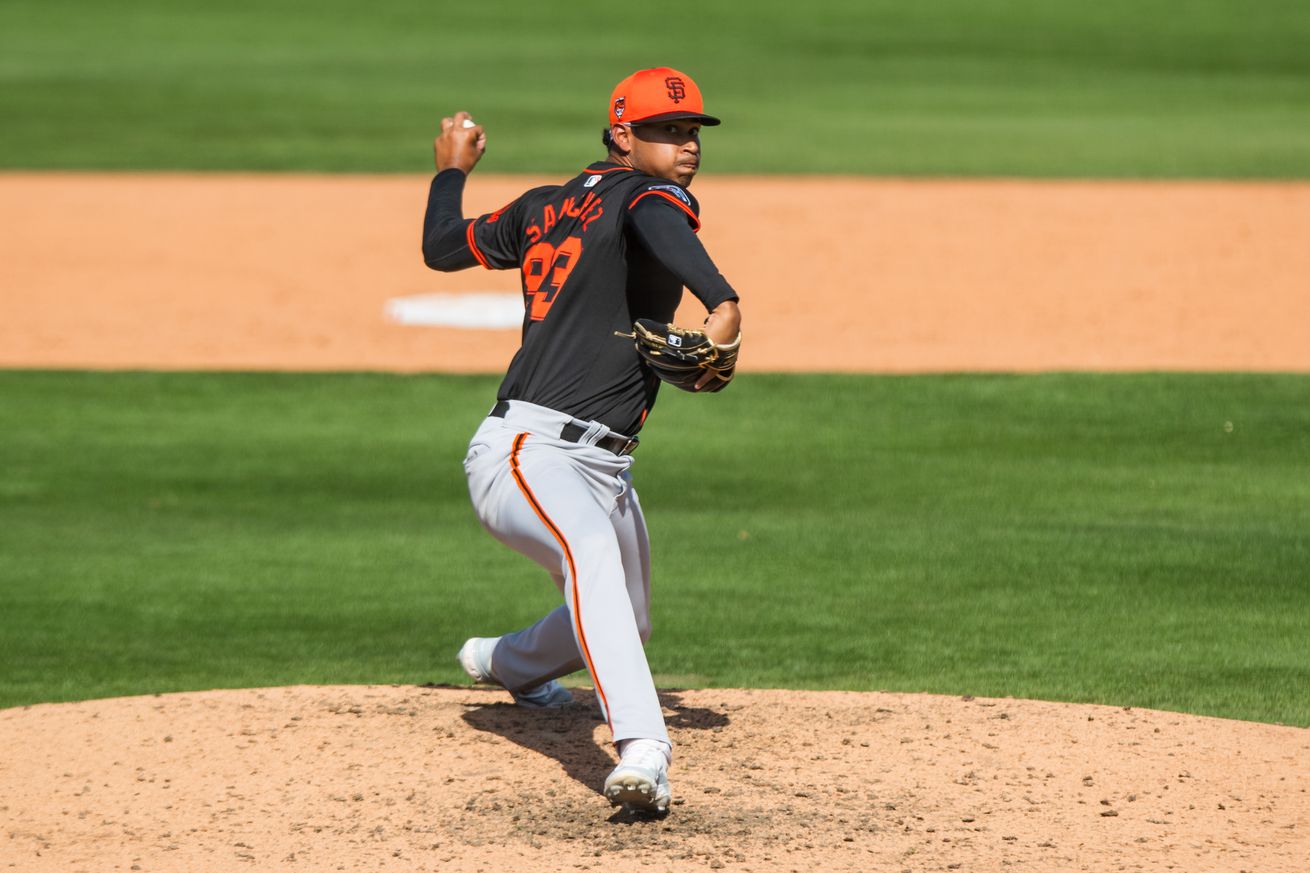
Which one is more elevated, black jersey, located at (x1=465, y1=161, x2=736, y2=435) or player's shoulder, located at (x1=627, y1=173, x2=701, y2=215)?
player's shoulder, located at (x1=627, y1=173, x2=701, y2=215)

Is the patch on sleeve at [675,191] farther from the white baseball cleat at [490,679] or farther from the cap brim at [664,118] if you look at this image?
the white baseball cleat at [490,679]

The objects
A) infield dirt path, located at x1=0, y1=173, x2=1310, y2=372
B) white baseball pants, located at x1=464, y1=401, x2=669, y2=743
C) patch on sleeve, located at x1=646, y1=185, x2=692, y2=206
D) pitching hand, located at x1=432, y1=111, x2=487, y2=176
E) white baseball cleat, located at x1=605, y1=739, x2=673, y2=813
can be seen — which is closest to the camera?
white baseball cleat, located at x1=605, y1=739, x2=673, y2=813

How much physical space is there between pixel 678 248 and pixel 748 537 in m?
4.02

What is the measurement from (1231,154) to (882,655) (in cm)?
1531

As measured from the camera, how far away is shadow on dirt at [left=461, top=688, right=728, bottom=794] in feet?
18.1

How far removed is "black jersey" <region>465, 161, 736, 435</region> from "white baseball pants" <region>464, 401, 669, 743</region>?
3.0 inches

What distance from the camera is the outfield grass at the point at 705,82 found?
21172 millimetres

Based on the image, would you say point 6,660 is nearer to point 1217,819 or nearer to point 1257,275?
point 1217,819

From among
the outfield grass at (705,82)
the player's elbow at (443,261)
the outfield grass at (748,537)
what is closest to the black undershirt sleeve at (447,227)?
the player's elbow at (443,261)

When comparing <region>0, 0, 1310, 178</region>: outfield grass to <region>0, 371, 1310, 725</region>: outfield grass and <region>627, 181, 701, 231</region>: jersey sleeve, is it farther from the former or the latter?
<region>627, 181, 701, 231</region>: jersey sleeve

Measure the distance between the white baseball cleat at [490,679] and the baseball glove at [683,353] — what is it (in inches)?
55.0

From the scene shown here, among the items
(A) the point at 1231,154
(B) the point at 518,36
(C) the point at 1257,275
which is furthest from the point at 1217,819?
(B) the point at 518,36

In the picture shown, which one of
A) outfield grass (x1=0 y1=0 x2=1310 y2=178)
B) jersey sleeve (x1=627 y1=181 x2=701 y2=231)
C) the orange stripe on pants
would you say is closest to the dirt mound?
the orange stripe on pants

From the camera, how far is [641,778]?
15.6 feet
